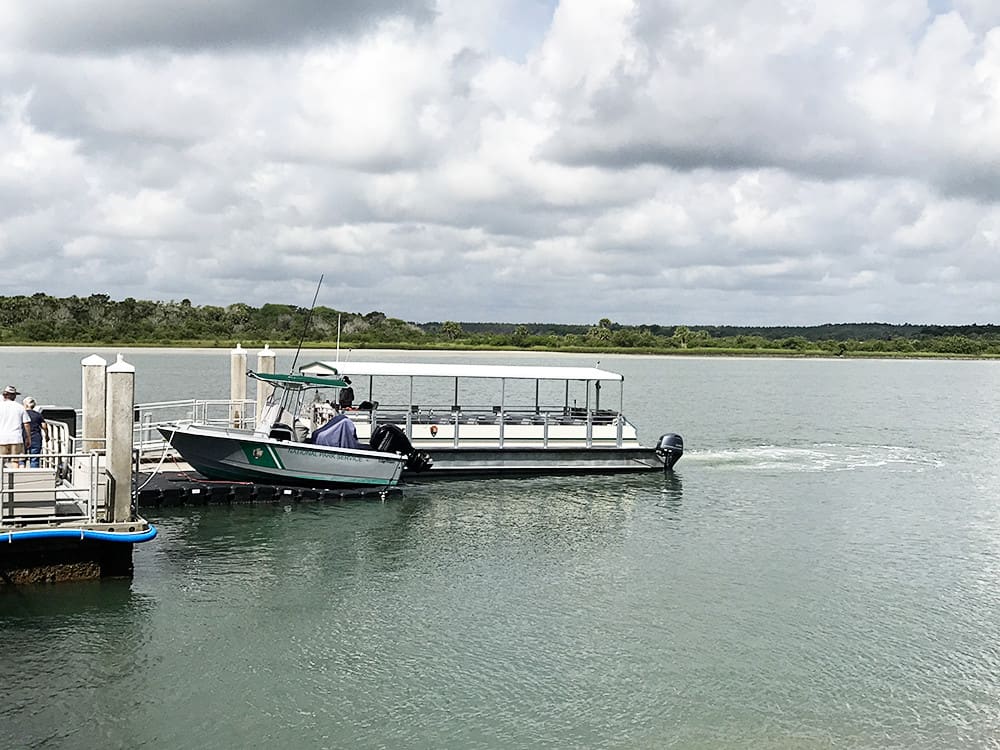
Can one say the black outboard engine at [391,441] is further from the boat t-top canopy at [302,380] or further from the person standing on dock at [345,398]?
the boat t-top canopy at [302,380]

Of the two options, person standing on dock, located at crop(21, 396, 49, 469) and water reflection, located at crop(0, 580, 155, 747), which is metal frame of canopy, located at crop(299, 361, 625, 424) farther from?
water reflection, located at crop(0, 580, 155, 747)

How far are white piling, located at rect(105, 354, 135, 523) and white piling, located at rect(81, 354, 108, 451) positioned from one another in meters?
2.30

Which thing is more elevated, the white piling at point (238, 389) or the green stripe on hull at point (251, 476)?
the white piling at point (238, 389)

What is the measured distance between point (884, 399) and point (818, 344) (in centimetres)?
10254

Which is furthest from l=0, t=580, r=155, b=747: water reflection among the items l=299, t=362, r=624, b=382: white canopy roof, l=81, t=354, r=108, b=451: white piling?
l=299, t=362, r=624, b=382: white canopy roof

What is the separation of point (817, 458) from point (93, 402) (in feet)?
83.5

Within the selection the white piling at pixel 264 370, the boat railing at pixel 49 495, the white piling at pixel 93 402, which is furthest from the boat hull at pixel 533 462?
the boat railing at pixel 49 495

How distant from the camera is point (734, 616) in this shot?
597 inches

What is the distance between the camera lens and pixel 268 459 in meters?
22.1

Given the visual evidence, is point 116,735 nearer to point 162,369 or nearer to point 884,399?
point 884,399

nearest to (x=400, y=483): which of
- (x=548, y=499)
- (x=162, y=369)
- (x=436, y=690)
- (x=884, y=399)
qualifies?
(x=548, y=499)

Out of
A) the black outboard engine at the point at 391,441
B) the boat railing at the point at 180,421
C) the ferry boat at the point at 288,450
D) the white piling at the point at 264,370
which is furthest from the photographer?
the white piling at the point at 264,370

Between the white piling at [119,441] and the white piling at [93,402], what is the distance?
230 cm

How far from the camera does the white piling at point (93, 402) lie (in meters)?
16.9
